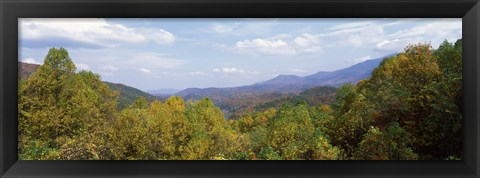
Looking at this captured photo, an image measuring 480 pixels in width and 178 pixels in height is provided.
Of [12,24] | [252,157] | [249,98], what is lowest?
[252,157]

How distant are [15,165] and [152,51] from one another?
37.8 inches

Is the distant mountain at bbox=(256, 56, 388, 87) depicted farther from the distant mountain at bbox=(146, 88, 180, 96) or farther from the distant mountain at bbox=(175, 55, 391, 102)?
the distant mountain at bbox=(146, 88, 180, 96)

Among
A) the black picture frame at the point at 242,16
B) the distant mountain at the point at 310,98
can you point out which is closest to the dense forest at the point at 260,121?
the distant mountain at the point at 310,98

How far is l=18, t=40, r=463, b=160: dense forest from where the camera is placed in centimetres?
217

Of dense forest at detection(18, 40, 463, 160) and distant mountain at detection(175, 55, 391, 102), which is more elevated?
distant mountain at detection(175, 55, 391, 102)

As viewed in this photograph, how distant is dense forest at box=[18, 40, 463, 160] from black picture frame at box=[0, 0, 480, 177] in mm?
246

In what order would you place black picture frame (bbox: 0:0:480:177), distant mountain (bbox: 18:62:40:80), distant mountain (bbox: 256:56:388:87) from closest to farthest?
black picture frame (bbox: 0:0:480:177) → distant mountain (bbox: 18:62:40:80) → distant mountain (bbox: 256:56:388:87)

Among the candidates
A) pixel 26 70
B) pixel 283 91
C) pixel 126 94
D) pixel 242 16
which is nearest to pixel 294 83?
pixel 283 91

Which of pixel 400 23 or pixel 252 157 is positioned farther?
pixel 400 23

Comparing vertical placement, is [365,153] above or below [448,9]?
below

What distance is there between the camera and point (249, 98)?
2480 mm

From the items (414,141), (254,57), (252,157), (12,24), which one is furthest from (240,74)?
(12,24)

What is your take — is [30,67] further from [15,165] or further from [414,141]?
[414,141]

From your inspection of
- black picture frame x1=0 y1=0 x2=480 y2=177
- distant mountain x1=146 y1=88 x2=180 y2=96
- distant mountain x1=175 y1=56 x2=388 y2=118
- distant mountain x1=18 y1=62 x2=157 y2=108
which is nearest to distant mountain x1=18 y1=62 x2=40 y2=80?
black picture frame x1=0 y1=0 x2=480 y2=177
